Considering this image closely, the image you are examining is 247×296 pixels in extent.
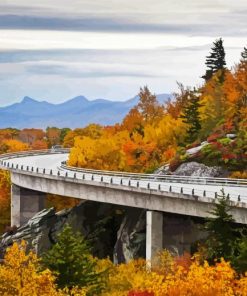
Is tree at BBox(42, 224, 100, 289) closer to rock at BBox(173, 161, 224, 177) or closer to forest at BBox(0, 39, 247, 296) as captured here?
forest at BBox(0, 39, 247, 296)

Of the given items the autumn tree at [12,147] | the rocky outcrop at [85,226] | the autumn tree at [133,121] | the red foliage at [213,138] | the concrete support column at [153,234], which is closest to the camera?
the concrete support column at [153,234]

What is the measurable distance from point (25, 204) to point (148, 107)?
34.6 metres

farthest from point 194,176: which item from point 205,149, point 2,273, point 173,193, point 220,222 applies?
point 2,273

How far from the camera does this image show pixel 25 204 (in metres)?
112

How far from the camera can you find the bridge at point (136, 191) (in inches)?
2665

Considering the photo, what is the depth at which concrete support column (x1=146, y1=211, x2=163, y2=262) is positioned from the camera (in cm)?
7281

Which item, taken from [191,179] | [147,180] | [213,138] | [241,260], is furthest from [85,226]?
[241,260]

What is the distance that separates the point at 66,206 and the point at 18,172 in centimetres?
964

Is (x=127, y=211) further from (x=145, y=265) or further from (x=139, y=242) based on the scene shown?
(x=145, y=265)

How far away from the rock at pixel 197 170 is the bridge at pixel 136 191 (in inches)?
121

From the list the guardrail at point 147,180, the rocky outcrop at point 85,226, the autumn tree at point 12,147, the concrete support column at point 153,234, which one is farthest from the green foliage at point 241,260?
the autumn tree at point 12,147

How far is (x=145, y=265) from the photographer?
228 feet

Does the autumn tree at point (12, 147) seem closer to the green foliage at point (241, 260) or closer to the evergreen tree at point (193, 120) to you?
the evergreen tree at point (193, 120)

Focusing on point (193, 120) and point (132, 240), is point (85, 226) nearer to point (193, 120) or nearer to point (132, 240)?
point (132, 240)
